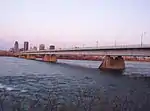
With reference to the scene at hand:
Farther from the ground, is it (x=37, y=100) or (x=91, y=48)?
(x=91, y=48)

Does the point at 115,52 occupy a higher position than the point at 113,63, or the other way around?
the point at 115,52

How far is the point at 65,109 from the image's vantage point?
17812mm

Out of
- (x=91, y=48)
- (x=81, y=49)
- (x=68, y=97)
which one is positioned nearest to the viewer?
(x=68, y=97)

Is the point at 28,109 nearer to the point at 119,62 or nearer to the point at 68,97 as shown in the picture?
the point at 68,97

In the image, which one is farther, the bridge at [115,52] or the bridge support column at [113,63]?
the bridge support column at [113,63]

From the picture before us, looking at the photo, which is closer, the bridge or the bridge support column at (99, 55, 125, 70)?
the bridge

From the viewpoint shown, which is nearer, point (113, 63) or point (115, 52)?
point (115, 52)

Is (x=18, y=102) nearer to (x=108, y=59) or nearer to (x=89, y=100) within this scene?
(x=89, y=100)

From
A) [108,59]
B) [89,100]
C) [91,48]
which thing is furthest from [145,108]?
[91,48]

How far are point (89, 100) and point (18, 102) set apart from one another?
615 cm

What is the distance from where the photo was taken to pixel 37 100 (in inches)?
830

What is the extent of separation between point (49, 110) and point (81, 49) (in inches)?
2869

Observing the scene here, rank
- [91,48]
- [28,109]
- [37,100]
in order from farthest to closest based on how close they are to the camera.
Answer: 1. [91,48]
2. [37,100]
3. [28,109]

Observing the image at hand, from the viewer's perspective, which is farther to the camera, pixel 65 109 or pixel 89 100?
pixel 89 100
